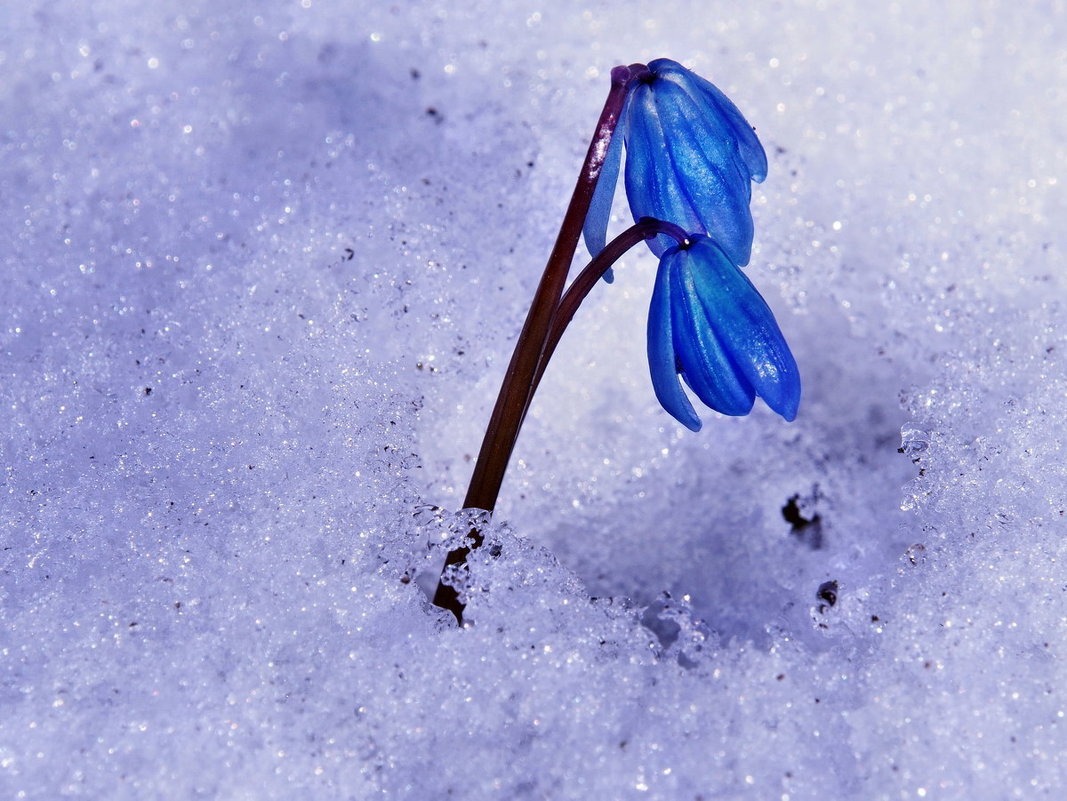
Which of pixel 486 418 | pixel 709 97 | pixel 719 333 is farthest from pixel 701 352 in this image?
pixel 486 418

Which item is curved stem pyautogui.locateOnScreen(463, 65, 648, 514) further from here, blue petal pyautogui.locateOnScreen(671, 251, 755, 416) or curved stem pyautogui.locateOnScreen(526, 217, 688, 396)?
blue petal pyautogui.locateOnScreen(671, 251, 755, 416)

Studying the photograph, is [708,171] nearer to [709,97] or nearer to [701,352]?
[709,97]

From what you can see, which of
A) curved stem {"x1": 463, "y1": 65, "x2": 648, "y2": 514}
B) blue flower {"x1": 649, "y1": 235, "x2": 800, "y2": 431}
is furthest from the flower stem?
blue flower {"x1": 649, "y1": 235, "x2": 800, "y2": 431}

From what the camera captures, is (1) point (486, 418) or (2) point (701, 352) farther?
(1) point (486, 418)

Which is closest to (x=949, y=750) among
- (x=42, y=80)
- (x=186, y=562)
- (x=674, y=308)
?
(x=674, y=308)

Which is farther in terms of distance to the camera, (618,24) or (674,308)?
(618,24)

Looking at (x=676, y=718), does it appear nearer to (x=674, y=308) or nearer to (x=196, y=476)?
(x=674, y=308)
